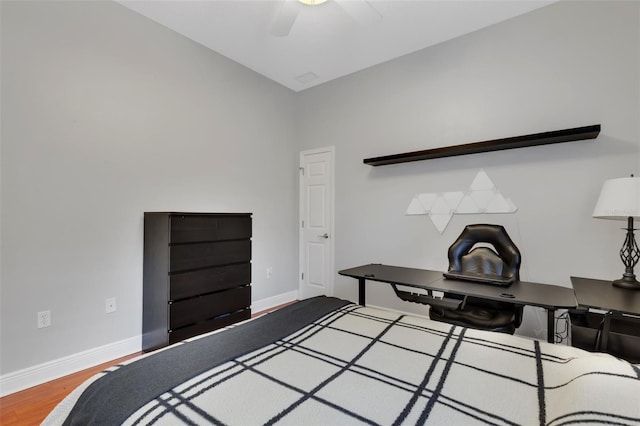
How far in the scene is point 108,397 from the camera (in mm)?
827

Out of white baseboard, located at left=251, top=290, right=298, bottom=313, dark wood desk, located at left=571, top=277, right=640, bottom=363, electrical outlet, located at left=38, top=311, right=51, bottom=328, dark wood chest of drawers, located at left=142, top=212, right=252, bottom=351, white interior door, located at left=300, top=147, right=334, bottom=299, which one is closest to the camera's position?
dark wood desk, located at left=571, top=277, right=640, bottom=363

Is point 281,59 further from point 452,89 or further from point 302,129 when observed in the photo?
point 452,89

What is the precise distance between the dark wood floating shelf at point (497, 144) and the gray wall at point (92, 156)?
5.98 feet

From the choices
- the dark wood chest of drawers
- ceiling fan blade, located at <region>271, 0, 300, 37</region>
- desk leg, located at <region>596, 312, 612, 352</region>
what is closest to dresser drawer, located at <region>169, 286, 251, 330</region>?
the dark wood chest of drawers

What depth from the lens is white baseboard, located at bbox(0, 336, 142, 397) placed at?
6.46ft

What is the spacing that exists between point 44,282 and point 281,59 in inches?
117

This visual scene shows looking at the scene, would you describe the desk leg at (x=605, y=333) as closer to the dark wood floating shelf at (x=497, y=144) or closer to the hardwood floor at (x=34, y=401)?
the dark wood floating shelf at (x=497, y=144)

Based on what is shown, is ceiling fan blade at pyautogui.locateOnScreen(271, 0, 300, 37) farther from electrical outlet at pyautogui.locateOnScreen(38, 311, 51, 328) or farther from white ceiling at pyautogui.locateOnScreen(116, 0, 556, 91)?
electrical outlet at pyautogui.locateOnScreen(38, 311, 51, 328)

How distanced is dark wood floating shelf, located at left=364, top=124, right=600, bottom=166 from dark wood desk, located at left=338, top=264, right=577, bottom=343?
115 cm

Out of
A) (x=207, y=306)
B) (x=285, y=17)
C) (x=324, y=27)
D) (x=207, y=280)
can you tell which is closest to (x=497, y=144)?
(x=324, y=27)

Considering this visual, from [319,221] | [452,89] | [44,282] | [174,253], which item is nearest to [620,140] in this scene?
[452,89]

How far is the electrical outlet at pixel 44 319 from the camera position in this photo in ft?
6.89

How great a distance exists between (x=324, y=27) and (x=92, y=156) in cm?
229

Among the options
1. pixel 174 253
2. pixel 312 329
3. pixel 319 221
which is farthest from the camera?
pixel 319 221
